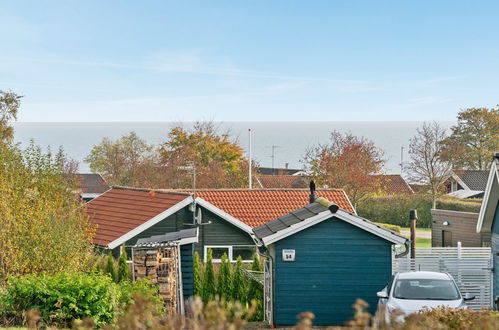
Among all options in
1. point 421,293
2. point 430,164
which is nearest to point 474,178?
point 430,164

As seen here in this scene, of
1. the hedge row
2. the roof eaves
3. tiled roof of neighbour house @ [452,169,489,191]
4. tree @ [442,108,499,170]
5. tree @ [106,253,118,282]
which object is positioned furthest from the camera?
tree @ [442,108,499,170]

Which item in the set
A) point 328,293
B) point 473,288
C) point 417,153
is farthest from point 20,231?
point 417,153

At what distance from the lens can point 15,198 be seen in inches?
782

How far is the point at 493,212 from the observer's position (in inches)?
850

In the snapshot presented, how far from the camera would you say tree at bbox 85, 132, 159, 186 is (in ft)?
209

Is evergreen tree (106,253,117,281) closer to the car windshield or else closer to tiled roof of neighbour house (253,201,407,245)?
tiled roof of neighbour house (253,201,407,245)

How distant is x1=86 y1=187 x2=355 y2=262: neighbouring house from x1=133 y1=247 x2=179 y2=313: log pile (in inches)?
341

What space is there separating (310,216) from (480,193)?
51.9m

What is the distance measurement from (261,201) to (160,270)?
486 inches

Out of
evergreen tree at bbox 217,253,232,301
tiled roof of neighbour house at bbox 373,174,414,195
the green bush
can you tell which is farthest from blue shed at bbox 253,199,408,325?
tiled roof of neighbour house at bbox 373,174,414,195

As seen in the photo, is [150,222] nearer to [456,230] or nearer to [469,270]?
[469,270]

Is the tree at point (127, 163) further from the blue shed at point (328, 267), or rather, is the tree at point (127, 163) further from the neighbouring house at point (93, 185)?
the blue shed at point (328, 267)

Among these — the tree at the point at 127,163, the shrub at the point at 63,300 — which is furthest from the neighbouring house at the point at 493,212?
the tree at the point at 127,163

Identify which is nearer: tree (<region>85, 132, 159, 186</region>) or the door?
the door
